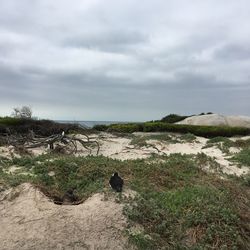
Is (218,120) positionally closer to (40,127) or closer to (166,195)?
(40,127)

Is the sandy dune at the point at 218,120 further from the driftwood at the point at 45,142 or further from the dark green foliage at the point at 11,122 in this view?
the driftwood at the point at 45,142

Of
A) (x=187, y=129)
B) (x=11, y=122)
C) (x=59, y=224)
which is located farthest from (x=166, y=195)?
(x=187, y=129)

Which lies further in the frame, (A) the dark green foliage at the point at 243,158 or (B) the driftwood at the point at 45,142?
(B) the driftwood at the point at 45,142

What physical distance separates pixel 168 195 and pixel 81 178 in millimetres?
1480

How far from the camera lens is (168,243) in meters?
5.95

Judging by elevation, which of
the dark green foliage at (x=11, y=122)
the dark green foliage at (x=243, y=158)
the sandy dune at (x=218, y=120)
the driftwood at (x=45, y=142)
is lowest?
the dark green foliage at (x=243, y=158)

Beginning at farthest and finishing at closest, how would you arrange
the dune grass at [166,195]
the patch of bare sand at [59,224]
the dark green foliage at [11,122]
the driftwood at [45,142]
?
the dark green foliage at [11,122]
the driftwood at [45,142]
the dune grass at [166,195]
the patch of bare sand at [59,224]

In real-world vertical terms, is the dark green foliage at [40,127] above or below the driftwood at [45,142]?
above

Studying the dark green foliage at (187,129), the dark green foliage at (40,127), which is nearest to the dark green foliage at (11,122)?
the dark green foliage at (40,127)

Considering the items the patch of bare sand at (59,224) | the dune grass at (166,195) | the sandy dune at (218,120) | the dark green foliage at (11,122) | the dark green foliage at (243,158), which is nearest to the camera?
the patch of bare sand at (59,224)

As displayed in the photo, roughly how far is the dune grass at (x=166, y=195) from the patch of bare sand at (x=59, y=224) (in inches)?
9.3

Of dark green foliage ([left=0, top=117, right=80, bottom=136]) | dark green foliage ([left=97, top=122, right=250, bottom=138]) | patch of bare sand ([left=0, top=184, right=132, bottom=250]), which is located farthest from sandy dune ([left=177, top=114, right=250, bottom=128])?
patch of bare sand ([left=0, top=184, right=132, bottom=250])

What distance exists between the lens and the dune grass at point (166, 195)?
20.0 ft

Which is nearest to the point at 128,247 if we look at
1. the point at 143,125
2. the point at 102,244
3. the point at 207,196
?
the point at 102,244
